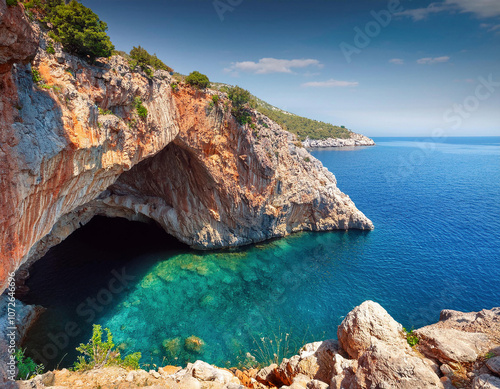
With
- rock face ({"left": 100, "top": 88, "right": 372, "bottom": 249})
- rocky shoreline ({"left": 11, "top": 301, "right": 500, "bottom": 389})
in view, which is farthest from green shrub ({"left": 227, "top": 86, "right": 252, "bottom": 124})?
rocky shoreline ({"left": 11, "top": 301, "right": 500, "bottom": 389})

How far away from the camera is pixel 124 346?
55.9 ft

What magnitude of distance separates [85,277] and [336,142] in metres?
143

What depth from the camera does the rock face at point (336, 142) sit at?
432 ft

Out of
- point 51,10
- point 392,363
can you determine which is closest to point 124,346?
point 392,363

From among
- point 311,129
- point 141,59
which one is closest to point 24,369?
point 141,59

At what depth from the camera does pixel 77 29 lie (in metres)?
14.5

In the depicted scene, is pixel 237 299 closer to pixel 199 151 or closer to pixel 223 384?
pixel 223 384

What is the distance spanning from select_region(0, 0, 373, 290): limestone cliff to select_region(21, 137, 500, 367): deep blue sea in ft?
10.6

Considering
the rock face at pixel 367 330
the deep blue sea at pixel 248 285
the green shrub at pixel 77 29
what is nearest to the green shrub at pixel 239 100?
the green shrub at pixel 77 29

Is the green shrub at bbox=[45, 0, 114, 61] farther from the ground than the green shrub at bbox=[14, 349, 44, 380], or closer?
farther from the ground

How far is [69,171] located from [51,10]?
10035 millimetres

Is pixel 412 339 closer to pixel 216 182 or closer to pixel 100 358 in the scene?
pixel 100 358

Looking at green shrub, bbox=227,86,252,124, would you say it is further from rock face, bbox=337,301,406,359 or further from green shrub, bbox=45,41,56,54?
rock face, bbox=337,301,406,359

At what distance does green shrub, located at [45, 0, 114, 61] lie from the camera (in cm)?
1410
